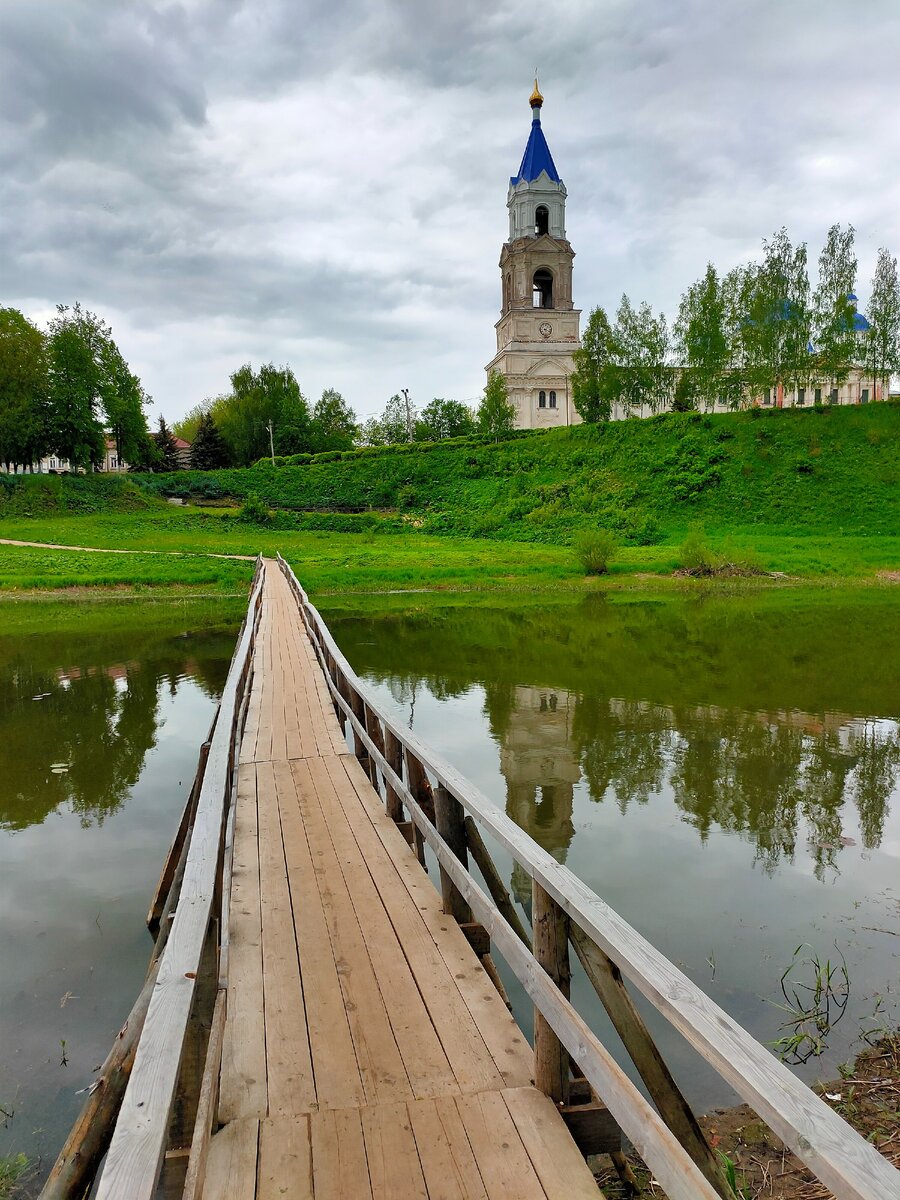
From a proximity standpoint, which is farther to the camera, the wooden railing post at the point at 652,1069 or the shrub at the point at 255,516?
the shrub at the point at 255,516

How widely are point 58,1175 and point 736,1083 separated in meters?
1.87

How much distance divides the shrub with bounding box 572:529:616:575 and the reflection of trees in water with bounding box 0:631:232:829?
54.7ft

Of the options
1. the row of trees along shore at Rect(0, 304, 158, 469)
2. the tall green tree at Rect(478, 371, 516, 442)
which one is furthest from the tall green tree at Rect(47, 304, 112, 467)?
the tall green tree at Rect(478, 371, 516, 442)

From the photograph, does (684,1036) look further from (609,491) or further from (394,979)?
(609,491)

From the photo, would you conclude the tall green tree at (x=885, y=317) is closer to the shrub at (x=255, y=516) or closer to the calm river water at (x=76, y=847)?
the shrub at (x=255, y=516)

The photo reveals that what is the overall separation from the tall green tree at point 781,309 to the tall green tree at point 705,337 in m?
2.00

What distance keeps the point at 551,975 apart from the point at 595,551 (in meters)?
31.4

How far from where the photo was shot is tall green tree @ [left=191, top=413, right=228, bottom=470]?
263ft

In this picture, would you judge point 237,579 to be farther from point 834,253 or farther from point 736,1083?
point 834,253

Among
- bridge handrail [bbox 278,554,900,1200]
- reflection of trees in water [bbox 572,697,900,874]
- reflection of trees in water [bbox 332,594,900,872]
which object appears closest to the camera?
bridge handrail [bbox 278,554,900,1200]

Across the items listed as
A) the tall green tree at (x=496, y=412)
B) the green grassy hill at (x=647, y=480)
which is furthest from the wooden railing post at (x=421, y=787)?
the tall green tree at (x=496, y=412)

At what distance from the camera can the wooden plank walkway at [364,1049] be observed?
2729 millimetres

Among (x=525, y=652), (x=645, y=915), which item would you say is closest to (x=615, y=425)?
(x=525, y=652)

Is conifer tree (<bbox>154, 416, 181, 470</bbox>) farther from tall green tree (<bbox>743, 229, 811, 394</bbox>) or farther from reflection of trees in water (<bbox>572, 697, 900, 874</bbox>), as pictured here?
reflection of trees in water (<bbox>572, 697, 900, 874</bbox>)
